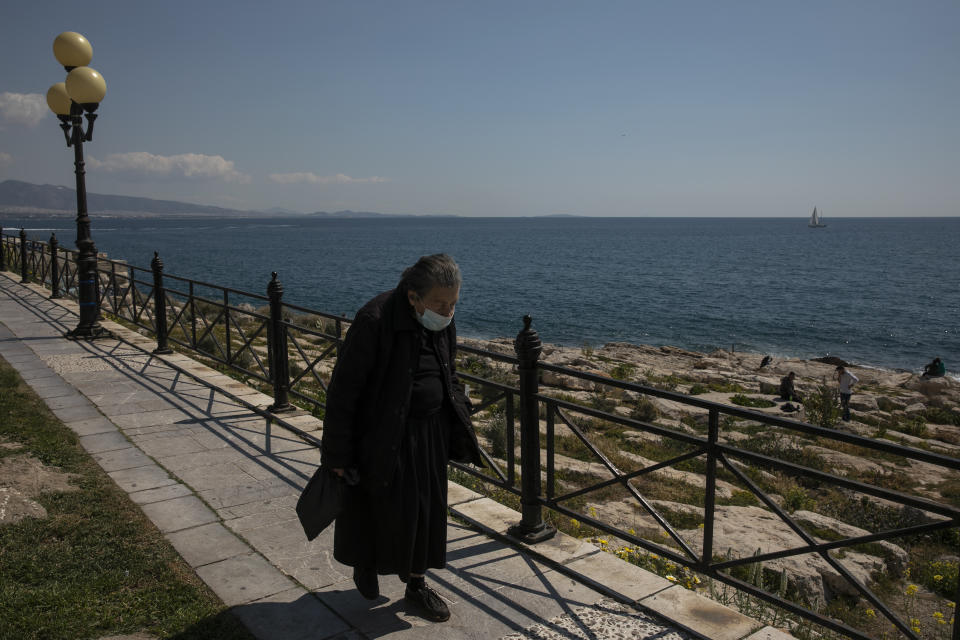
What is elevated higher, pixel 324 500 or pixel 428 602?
pixel 324 500

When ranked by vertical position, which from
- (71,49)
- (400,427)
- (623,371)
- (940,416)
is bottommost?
(940,416)

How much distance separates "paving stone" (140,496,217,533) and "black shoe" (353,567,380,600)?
5.33 feet

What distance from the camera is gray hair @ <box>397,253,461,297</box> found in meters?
3.01

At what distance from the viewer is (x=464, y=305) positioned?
43781mm

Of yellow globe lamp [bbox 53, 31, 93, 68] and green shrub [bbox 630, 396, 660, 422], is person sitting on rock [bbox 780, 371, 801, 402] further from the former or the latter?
yellow globe lamp [bbox 53, 31, 93, 68]

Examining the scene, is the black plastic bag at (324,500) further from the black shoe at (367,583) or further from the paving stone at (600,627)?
the paving stone at (600,627)

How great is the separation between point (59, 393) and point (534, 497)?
19.9ft

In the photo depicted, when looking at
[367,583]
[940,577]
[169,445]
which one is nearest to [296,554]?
[367,583]

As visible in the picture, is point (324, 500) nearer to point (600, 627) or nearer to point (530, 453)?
point (600, 627)

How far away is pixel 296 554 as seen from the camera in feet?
13.4

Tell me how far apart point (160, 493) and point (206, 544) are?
3.30ft

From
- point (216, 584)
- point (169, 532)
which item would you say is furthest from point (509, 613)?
point (169, 532)

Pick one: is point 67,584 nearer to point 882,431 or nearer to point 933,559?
point 933,559

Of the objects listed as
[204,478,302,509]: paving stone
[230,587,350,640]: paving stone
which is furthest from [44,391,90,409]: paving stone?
[230,587,350,640]: paving stone
